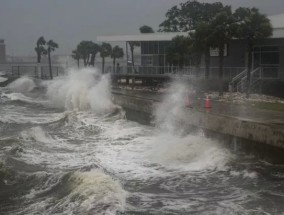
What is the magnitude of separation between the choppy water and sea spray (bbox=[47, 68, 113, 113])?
6965 millimetres

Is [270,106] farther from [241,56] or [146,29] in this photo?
[146,29]

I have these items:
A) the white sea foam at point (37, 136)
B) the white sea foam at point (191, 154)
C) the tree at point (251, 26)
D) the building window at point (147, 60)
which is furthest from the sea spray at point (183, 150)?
the building window at point (147, 60)

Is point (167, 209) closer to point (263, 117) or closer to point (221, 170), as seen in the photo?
point (221, 170)

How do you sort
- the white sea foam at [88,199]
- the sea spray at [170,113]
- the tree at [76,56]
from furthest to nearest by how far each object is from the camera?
1. the tree at [76,56]
2. the sea spray at [170,113]
3. the white sea foam at [88,199]

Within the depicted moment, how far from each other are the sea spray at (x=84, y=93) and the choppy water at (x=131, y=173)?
22.9 ft

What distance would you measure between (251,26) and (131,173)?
48.5ft

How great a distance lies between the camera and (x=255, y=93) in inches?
992

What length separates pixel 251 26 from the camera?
24.5 metres

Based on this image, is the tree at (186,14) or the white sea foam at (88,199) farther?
the tree at (186,14)

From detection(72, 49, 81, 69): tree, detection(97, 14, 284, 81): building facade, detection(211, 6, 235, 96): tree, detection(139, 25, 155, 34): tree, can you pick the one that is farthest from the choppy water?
detection(72, 49, 81, 69): tree

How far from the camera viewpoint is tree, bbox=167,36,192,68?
95.5 feet

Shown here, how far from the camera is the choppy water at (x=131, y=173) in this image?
9.02m

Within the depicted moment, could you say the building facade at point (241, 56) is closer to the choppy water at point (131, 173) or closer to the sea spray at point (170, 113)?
the sea spray at point (170, 113)

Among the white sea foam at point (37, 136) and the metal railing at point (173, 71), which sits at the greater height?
the metal railing at point (173, 71)
